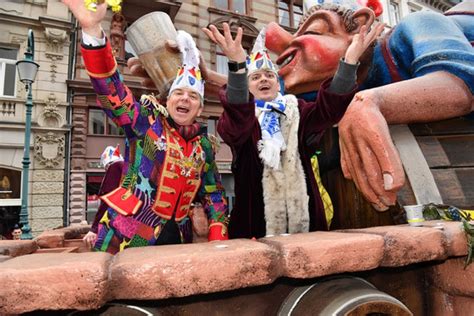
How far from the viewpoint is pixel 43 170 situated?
9102 mm

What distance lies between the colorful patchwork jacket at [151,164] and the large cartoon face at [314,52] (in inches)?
28.8

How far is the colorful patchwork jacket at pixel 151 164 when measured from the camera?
1528 mm

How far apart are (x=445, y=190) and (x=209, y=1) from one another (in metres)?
12.2

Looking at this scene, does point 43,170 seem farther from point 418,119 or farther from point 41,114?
point 418,119

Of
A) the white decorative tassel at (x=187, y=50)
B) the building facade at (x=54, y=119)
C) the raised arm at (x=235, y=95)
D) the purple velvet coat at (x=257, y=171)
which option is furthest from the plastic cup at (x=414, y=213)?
the building facade at (x=54, y=119)

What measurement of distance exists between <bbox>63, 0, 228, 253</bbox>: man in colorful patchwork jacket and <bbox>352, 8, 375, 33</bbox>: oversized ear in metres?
1.01

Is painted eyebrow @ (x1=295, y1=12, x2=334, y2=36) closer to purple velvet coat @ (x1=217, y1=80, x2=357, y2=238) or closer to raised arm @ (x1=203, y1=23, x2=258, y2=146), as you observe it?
purple velvet coat @ (x1=217, y1=80, x2=357, y2=238)

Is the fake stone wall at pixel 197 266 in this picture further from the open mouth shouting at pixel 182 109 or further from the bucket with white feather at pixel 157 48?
the bucket with white feather at pixel 157 48

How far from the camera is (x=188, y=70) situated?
73.7 inches

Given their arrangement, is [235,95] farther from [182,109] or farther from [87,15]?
[87,15]

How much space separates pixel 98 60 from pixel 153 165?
515mm

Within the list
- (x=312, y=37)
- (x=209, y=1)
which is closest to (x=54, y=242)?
(x=312, y=37)

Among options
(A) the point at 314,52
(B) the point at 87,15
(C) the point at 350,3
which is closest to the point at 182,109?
(B) the point at 87,15

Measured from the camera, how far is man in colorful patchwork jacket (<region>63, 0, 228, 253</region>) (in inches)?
59.9
